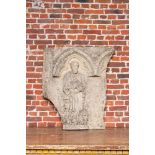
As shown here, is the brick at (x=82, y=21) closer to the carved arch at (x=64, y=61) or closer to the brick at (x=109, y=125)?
the carved arch at (x=64, y=61)

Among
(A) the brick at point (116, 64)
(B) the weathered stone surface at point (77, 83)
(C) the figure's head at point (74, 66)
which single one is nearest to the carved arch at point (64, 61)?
(B) the weathered stone surface at point (77, 83)

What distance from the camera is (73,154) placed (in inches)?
130

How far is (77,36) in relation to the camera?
15.9 ft

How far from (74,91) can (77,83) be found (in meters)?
0.10

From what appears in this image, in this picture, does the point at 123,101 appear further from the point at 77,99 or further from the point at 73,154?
the point at 73,154

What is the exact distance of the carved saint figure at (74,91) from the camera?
4.57m

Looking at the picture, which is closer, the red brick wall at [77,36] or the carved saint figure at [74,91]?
the carved saint figure at [74,91]

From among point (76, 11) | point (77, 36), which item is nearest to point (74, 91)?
point (77, 36)

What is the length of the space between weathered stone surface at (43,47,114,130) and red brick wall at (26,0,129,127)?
16 cm

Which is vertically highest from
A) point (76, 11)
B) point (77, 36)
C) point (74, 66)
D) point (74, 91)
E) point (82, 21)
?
point (76, 11)

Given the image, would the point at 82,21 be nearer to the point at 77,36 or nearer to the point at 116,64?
the point at 77,36

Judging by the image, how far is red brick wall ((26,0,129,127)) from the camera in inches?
189
